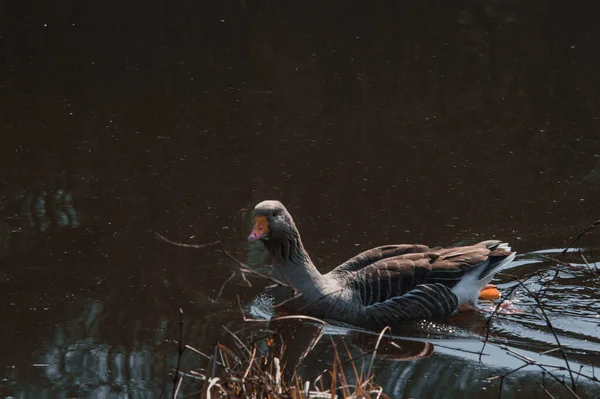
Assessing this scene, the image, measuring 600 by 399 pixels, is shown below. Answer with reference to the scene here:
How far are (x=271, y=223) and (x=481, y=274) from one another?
1.74m

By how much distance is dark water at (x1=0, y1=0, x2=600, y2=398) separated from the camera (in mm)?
6758

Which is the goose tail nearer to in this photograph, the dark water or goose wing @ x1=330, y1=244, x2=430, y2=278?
the dark water

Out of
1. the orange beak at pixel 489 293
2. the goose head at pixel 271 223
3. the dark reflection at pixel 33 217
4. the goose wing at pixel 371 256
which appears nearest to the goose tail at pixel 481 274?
the orange beak at pixel 489 293

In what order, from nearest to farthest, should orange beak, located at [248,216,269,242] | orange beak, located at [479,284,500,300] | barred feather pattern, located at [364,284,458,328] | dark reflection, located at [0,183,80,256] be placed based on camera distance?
orange beak, located at [248,216,269,242] < barred feather pattern, located at [364,284,458,328] < orange beak, located at [479,284,500,300] < dark reflection, located at [0,183,80,256]

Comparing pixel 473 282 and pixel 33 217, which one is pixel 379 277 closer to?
pixel 473 282

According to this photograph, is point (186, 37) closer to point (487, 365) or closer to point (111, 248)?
point (111, 248)

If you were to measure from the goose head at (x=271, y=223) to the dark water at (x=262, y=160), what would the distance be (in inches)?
22.5

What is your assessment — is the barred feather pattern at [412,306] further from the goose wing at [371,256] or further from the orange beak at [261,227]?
the orange beak at [261,227]

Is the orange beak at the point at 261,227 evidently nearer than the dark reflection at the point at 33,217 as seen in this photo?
Yes

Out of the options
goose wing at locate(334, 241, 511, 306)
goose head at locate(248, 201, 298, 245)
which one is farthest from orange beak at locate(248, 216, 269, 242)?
goose wing at locate(334, 241, 511, 306)

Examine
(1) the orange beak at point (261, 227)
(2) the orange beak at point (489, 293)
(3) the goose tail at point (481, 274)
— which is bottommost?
(2) the orange beak at point (489, 293)

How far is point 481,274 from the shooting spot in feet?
24.8

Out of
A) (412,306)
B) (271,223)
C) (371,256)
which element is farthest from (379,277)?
(271,223)

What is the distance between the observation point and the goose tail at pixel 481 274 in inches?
295
